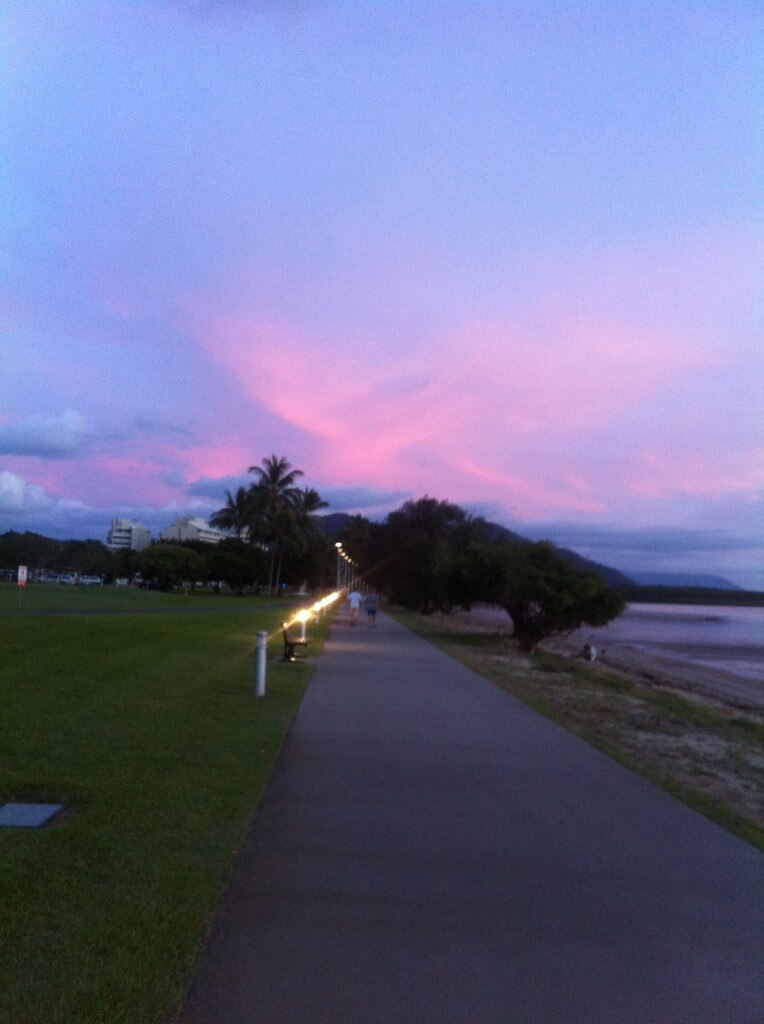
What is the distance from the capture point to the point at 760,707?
25469mm

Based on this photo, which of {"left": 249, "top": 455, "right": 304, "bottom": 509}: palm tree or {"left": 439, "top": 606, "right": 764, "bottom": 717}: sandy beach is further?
{"left": 249, "top": 455, "right": 304, "bottom": 509}: palm tree

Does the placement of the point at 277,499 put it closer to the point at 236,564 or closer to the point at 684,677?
Answer: the point at 236,564

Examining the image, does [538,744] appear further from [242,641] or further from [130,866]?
[242,641]

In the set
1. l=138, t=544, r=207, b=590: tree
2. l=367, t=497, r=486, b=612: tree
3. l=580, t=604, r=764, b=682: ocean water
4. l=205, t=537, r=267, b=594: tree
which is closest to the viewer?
l=580, t=604, r=764, b=682: ocean water

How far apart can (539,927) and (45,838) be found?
3.16m

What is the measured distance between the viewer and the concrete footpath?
448 cm

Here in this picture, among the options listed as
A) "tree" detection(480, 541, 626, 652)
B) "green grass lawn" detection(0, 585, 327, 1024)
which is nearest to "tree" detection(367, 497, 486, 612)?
"tree" detection(480, 541, 626, 652)

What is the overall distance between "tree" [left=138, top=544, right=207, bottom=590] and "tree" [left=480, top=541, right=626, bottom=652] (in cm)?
5309

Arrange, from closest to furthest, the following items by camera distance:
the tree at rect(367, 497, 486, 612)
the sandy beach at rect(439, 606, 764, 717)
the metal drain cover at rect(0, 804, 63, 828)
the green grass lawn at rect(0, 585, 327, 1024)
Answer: the green grass lawn at rect(0, 585, 327, 1024)
the metal drain cover at rect(0, 804, 63, 828)
the sandy beach at rect(439, 606, 764, 717)
the tree at rect(367, 497, 486, 612)

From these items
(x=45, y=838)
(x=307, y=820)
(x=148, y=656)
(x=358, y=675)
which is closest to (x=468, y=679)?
(x=358, y=675)

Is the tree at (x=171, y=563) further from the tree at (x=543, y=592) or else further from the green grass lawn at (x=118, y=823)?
the green grass lawn at (x=118, y=823)

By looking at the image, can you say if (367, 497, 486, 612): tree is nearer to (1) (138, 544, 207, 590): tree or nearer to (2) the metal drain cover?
(1) (138, 544, 207, 590): tree

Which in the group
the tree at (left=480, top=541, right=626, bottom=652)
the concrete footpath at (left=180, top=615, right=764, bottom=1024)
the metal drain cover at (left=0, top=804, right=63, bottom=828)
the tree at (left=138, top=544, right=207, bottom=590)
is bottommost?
the concrete footpath at (left=180, top=615, right=764, bottom=1024)

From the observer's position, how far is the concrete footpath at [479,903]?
4477 mm
